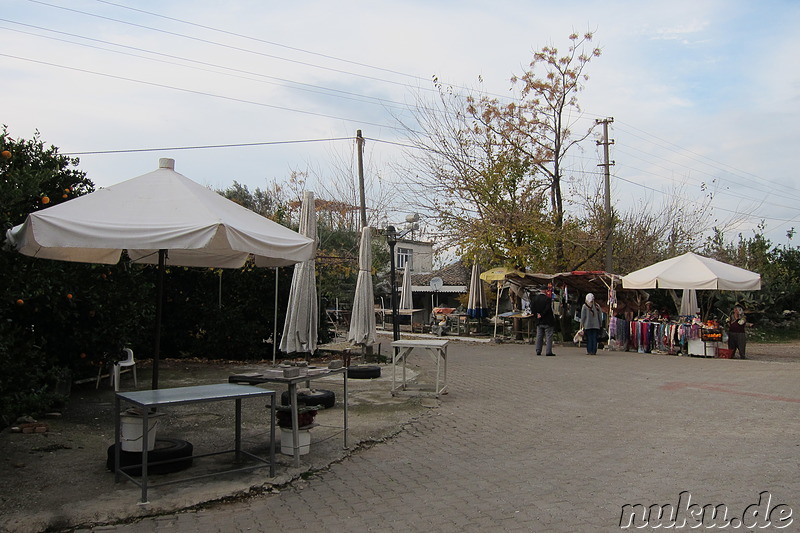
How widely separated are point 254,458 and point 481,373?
322 inches

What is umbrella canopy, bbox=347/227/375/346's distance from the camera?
47.7 ft

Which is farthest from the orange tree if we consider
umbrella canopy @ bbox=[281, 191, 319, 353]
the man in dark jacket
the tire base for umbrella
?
the man in dark jacket

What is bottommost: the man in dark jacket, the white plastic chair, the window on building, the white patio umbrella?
the white plastic chair

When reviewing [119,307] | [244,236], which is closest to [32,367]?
[119,307]

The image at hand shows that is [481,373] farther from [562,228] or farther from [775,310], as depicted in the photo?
[775,310]

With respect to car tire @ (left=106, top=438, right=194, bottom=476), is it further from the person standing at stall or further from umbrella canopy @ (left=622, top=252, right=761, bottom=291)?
the person standing at stall

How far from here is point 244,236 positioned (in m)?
5.93

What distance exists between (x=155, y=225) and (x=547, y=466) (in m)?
4.22

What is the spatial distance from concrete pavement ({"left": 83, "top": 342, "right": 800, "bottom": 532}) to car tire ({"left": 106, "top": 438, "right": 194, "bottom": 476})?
98 cm

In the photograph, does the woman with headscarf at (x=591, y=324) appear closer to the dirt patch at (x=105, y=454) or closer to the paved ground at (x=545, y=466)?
the paved ground at (x=545, y=466)

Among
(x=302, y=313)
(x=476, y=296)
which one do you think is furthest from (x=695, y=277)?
(x=302, y=313)

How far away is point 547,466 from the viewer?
20.9 ft

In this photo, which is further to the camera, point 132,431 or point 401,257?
point 401,257

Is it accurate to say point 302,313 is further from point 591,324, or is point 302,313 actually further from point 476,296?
point 476,296
